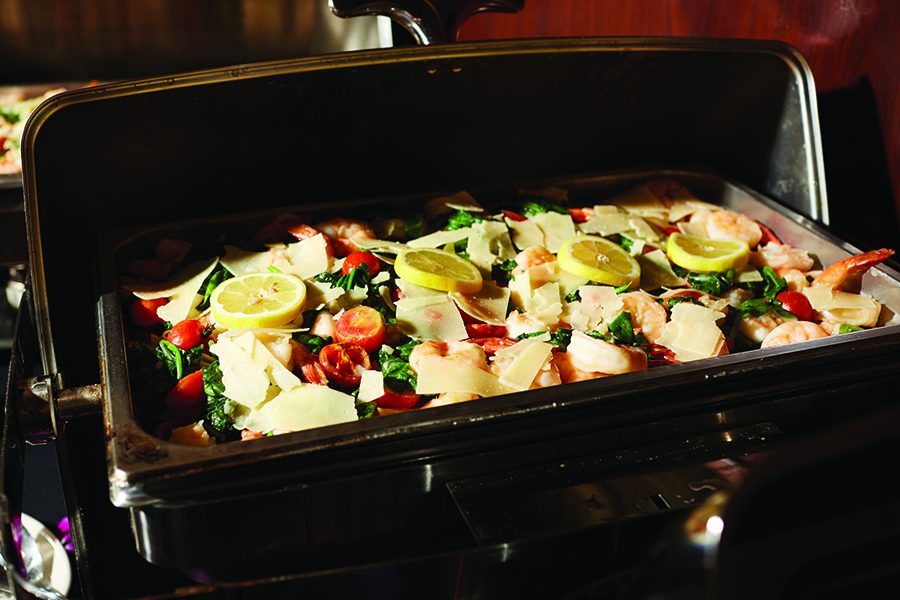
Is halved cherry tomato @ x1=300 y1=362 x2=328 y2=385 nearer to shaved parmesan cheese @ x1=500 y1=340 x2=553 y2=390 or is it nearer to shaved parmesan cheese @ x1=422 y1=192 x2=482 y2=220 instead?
shaved parmesan cheese @ x1=500 y1=340 x2=553 y2=390

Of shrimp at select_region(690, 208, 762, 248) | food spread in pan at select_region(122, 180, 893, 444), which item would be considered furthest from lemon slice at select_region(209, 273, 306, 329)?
shrimp at select_region(690, 208, 762, 248)

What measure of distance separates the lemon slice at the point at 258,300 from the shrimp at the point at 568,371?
0.43 m

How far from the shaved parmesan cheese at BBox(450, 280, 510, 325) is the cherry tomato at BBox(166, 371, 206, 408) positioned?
1.47 feet

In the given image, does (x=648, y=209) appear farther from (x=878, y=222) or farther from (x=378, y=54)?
(x=378, y=54)

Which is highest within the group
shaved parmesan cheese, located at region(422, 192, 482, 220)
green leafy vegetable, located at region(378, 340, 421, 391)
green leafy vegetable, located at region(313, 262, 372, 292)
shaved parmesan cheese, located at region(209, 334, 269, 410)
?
shaved parmesan cheese, located at region(422, 192, 482, 220)

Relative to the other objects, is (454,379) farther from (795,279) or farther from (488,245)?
(795,279)

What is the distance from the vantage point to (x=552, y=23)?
2369mm

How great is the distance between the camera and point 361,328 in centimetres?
138

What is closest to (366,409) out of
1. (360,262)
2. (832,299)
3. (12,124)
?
(360,262)

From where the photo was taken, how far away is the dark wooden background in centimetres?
181

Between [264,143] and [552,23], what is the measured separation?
106 cm

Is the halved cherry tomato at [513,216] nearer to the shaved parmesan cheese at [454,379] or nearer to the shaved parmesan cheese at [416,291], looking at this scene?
the shaved parmesan cheese at [416,291]

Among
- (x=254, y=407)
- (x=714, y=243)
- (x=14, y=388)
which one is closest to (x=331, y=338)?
(x=254, y=407)

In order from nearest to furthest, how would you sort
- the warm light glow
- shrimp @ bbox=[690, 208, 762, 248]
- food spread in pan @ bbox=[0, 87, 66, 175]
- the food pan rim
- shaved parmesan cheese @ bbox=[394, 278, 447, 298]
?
the warm light glow
the food pan rim
shaved parmesan cheese @ bbox=[394, 278, 447, 298]
shrimp @ bbox=[690, 208, 762, 248]
food spread in pan @ bbox=[0, 87, 66, 175]
